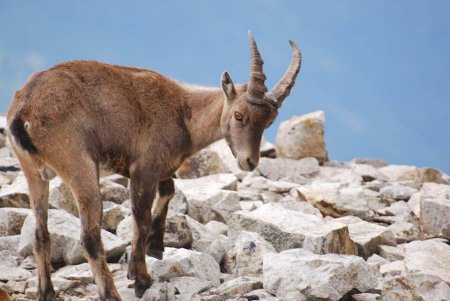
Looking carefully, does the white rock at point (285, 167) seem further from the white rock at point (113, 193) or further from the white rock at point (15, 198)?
the white rock at point (15, 198)

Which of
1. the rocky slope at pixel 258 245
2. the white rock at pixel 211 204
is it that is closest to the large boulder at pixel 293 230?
the rocky slope at pixel 258 245

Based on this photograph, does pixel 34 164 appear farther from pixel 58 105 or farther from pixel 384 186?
pixel 384 186

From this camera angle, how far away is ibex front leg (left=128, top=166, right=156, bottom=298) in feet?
26.5

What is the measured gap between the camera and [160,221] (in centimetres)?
867

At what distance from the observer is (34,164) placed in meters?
7.60

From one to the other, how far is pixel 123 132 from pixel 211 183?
20.9ft

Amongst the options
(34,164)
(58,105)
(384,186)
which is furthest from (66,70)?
(384,186)

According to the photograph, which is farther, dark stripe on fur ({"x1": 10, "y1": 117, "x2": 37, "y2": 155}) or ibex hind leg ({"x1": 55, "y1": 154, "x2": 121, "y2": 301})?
dark stripe on fur ({"x1": 10, "y1": 117, "x2": 37, "y2": 155})

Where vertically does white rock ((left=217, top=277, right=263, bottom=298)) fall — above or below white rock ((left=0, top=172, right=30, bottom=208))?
below

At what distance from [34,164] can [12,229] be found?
3004mm

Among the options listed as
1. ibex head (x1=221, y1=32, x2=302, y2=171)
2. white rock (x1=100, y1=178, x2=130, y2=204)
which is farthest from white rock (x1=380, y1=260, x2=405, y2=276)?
white rock (x1=100, y1=178, x2=130, y2=204)

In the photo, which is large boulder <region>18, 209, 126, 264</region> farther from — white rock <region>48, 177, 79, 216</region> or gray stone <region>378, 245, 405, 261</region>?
gray stone <region>378, 245, 405, 261</region>

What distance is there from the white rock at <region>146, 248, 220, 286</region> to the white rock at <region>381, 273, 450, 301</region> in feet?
6.97

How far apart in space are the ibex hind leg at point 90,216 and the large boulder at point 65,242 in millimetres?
1659
